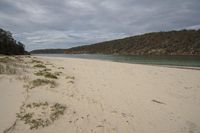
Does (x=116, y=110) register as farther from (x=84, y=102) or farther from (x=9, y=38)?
(x=9, y=38)

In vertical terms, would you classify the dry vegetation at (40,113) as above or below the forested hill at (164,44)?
Result: below

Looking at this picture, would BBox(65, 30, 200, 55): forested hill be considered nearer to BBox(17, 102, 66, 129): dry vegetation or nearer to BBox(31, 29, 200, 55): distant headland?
BBox(31, 29, 200, 55): distant headland

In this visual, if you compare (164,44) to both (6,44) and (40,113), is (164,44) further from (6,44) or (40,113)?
(40,113)

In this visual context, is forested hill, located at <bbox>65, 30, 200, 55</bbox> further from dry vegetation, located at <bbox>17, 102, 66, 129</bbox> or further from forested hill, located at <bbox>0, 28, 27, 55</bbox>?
dry vegetation, located at <bbox>17, 102, 66, 129</bbox>

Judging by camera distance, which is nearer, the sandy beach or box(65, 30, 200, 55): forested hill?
the sandy beach

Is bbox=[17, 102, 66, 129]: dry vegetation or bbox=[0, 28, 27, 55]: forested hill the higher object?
bbox=[0, 28, 27, 55]: forested hill

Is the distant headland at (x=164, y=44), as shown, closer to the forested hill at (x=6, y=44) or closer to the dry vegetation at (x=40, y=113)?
the forested hill at (x=6, y=44)

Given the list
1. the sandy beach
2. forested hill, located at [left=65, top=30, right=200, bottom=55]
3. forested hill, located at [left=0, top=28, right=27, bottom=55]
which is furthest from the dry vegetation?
forested hill, located at [left=0, top=28, right=27, bottom=55]

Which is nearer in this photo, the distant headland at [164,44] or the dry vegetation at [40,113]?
the dry vegetation at [40,113]

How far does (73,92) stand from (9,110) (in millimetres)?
3054

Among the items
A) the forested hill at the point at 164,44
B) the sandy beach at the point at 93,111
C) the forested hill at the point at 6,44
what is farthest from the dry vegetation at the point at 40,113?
the forested hill at the point at 6,44

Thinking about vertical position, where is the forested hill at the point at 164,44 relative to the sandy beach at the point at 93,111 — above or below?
above

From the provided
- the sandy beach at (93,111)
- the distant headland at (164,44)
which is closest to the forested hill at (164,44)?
the distant headland at (164,44)

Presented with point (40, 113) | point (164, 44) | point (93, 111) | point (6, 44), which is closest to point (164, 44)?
point (164, 44)
